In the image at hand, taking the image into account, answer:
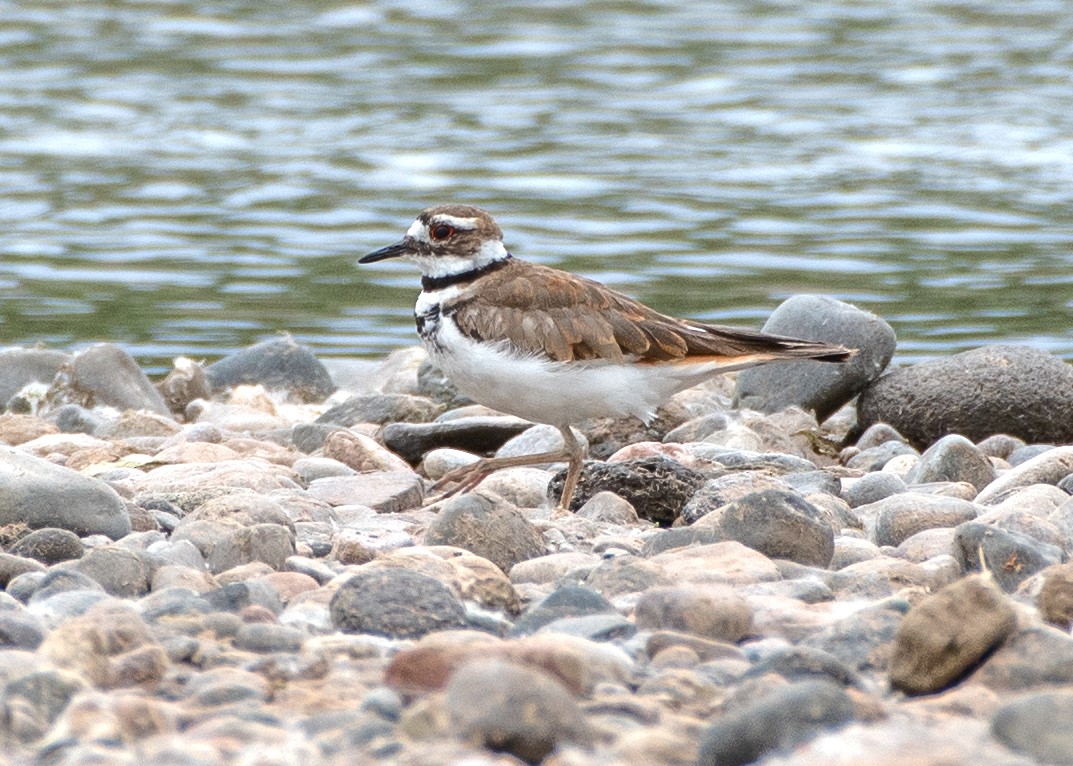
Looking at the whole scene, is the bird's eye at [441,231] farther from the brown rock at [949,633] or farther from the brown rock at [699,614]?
the brown rock at [949,633]

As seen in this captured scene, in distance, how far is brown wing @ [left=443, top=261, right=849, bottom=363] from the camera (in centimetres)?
704

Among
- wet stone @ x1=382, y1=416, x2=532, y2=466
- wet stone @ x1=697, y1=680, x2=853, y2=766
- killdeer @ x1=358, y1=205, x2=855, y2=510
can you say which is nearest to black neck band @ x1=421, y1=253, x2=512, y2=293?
killdeer @ x1=358, y1=205, x2=855, y2=510

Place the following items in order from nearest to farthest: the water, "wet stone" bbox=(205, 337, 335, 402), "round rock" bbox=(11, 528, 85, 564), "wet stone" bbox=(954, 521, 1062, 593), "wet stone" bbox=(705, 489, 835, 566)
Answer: "wet stone" bbox=(954, 521, 1062, 593)
"round rock" bbox=(11, 528, 85, 564)
"wet stone" bbox=(705, 489, 835, 566)
"wet stone" bbox=(205, 337, 335, 402)
the water

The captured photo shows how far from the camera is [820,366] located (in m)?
9.88

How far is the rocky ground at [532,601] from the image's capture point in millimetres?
3516

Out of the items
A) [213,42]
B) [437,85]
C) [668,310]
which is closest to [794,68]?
[437,85]

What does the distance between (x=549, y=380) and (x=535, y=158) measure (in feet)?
34.9

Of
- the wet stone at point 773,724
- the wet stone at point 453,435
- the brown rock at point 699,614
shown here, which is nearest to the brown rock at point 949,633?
the wet stone at point 773,724

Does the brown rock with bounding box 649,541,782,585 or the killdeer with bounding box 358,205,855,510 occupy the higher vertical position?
the killdeer with bounding box 358,205,855,510

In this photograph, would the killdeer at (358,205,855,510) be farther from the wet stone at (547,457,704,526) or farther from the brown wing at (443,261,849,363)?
the wet stone at (547,457,704,526)

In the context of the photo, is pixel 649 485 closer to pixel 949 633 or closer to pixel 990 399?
pixel 949 633

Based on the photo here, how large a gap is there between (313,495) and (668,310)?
5714mm

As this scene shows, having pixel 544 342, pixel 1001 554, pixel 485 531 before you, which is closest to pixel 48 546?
pixel 485 531

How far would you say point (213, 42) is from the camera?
2309 centimetres
